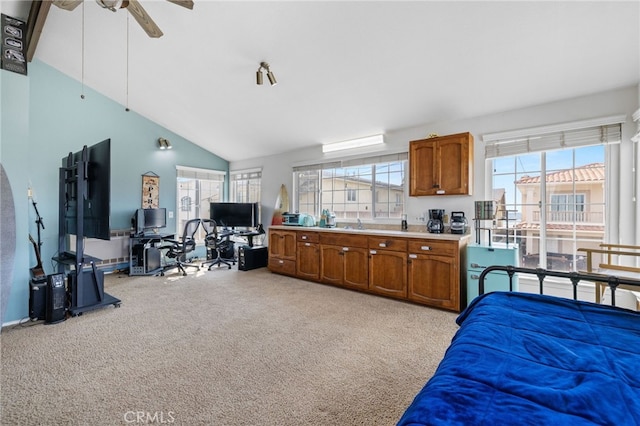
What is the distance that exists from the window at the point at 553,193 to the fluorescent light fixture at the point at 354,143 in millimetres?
1525

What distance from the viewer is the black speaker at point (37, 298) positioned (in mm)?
2924

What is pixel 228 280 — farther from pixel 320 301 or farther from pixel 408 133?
pixel 408 133

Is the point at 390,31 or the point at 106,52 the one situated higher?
the point at 106,52

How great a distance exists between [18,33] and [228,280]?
3.84m

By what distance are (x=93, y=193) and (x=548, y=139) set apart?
16.5 ft

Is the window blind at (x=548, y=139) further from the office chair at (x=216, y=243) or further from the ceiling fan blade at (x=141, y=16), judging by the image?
the office chair at (x=216, y=243)

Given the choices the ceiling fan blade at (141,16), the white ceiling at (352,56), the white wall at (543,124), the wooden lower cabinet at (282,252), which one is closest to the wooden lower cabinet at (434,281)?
the white wall at (543,124)

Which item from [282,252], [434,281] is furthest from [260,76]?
[434,281]

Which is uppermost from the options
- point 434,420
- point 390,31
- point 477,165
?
point 390,31

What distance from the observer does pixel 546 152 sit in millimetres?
3219

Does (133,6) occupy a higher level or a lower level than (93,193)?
higher

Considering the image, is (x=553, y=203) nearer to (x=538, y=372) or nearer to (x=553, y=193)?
(x=553, y=193)

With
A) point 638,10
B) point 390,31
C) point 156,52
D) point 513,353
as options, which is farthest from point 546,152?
point 156,52

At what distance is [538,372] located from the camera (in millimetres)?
878
